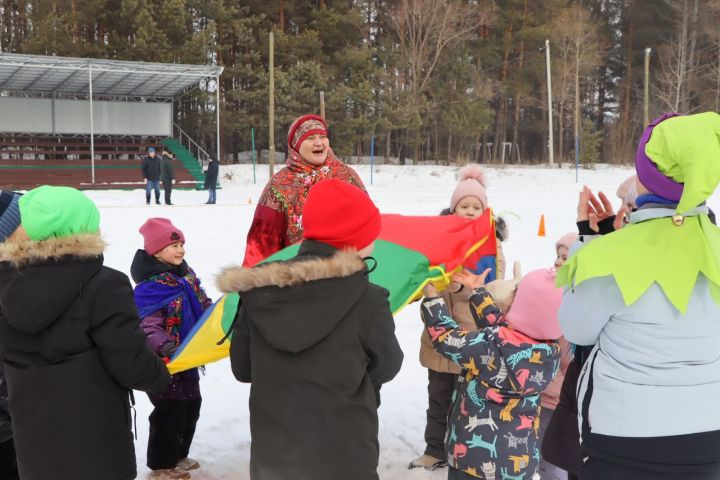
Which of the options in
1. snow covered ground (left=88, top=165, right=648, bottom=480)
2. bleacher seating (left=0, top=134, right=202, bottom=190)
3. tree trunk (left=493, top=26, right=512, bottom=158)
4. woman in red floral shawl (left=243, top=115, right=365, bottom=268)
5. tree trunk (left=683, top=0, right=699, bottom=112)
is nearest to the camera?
woman in red floral shawl (left=243, top=115, right=365, bottom=268)

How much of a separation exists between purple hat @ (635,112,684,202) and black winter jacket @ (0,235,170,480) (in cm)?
193

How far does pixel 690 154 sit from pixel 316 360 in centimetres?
133

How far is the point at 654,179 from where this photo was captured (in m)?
2.02

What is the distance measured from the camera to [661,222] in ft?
6.59

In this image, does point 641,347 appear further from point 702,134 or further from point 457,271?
point 457,271

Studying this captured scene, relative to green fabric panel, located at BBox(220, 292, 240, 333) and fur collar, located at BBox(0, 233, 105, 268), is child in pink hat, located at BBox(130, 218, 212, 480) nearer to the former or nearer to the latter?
green fabric panel, located at BBox(220, 292, 240, 333)

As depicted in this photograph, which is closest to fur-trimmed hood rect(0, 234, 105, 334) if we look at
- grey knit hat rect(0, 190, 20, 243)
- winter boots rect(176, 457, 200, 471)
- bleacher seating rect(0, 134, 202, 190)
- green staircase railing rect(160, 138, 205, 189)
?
grey knit hat rect(0, 190, 20, 243)

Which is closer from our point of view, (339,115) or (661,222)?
(661,222)

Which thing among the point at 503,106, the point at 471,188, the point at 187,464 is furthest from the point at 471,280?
the point at 503,106

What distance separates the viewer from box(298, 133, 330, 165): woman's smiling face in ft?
12.5

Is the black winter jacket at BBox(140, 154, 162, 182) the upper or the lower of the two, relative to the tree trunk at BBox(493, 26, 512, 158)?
lower

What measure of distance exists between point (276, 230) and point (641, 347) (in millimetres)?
2302

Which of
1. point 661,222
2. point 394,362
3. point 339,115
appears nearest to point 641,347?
point 661,222

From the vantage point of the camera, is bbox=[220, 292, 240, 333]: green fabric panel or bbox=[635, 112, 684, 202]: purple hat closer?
bbox=[635, 112, 684, 202]: purple hat
